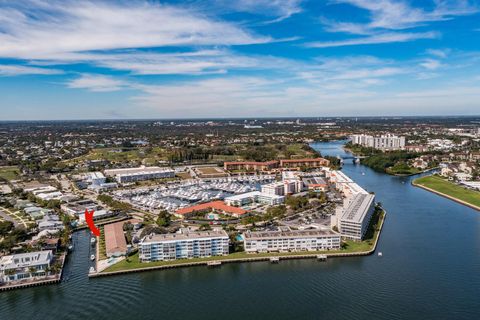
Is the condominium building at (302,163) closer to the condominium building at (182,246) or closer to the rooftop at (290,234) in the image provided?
the rooftop at (290,234)

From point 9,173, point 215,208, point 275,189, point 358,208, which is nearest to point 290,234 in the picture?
point 358,208

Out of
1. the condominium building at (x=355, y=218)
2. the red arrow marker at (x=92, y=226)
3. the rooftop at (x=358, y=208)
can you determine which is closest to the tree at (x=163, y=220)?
the red arrow marker at (x=92, y=226)

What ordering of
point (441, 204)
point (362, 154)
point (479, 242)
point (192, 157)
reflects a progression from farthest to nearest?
point (362, 154)
point (192, 157)
point (441, 204)
point (479, 242)

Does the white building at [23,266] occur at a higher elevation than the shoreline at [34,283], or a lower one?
higher

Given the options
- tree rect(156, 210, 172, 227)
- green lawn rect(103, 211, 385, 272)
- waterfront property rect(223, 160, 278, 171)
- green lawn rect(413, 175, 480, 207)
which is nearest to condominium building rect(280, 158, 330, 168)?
waterfront property rect(223, 160, 278, 171)

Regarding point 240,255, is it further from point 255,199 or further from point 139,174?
point 139,174

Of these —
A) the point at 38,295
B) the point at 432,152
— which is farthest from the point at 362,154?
the point at 38,295

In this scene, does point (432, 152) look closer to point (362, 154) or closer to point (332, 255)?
point (362, 154)
